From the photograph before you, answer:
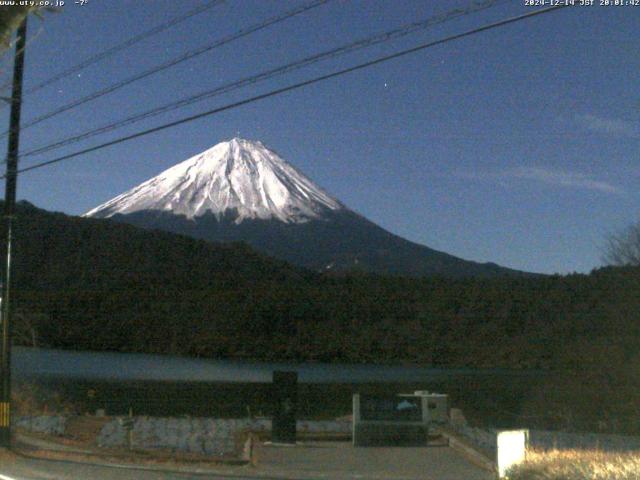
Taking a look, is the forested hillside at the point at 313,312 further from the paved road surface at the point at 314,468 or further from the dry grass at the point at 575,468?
the dry grass at the point at 575,468

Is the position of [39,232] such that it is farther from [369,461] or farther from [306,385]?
[369,461]

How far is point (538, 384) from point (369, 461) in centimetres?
1832

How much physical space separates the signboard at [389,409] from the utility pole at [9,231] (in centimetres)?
759

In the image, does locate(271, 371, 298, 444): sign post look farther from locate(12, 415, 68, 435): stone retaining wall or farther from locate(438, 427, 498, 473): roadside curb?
locate(12, 415, 68, 435): stone retaining wall

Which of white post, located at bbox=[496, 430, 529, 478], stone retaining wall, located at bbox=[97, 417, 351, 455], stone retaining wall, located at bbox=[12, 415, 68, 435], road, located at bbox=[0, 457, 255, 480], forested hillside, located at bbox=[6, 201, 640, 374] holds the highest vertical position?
forested hillside, located at bbox=[6, 201, 640, 374]

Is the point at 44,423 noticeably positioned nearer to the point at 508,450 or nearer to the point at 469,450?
the point at 469,450

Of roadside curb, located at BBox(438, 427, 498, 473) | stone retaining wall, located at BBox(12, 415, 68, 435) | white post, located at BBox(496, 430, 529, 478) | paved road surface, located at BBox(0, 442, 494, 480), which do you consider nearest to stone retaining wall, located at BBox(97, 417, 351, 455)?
stone retaining wall, located at BBox(12, 415, 68, 435)

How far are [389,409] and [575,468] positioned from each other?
1040cm

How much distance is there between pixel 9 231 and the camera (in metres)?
17.3

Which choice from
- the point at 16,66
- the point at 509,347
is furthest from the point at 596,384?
the point at 16,66

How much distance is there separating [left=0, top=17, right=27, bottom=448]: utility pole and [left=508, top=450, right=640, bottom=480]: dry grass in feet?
32.2

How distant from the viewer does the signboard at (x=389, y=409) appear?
20.3m

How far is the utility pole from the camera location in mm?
16784

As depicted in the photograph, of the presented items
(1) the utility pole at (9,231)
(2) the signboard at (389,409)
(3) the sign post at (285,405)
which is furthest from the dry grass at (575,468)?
(1) the utility pole at (9,231)
